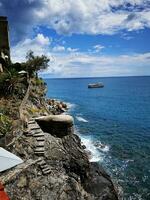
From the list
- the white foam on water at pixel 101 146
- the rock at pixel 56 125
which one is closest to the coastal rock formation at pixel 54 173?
the rock at pixel 56 125

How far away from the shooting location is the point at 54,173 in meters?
16.9

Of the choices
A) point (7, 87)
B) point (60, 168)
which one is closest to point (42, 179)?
point (60, 168)

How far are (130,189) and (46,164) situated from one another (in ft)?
37.8

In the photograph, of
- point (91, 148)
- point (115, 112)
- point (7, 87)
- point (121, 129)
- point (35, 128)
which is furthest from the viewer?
point (115, 112)

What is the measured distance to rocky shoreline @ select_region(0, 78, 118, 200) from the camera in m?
15.1

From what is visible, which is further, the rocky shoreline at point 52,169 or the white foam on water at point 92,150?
the white foam on water at point 92,150

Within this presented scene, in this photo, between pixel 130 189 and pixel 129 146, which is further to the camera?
pixel 129 146

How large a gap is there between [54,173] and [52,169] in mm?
389

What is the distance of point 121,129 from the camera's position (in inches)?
→ 1917

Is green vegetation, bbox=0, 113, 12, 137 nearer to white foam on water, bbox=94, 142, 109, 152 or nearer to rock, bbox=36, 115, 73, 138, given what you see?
rock, bbox=36, 115, 73, 138

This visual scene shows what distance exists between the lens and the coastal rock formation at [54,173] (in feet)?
49.4

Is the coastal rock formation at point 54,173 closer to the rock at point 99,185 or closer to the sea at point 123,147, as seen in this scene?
the rock at point 99,185

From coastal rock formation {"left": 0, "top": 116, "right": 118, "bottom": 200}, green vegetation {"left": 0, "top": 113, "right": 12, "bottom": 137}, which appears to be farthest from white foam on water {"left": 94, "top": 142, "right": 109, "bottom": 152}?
green vegetation {"left": 0, "top": 113, "right": 12, "bottom": 137}

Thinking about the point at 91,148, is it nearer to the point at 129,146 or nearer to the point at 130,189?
the point at 129,146
